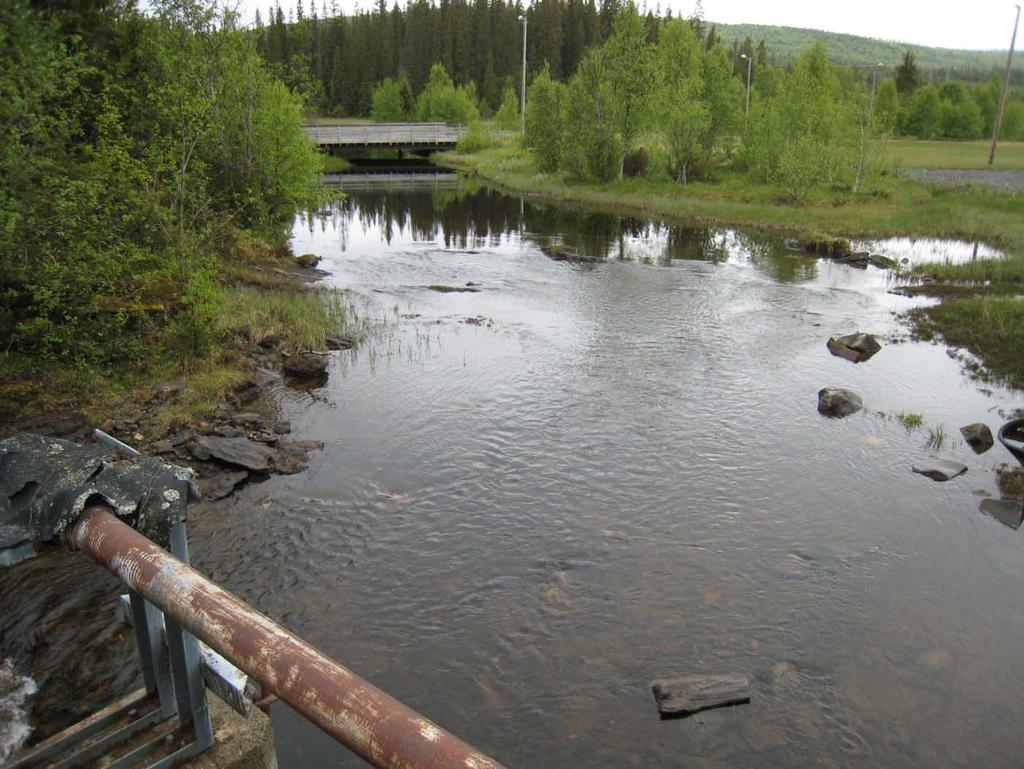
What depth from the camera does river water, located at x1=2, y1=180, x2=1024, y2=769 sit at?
824cm

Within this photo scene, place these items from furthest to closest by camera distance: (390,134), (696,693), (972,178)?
(390,134), (972,178), (696,693)

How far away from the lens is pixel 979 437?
15.4 meters

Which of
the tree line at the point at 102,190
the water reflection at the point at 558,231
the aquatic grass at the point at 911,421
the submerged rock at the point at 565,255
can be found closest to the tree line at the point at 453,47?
the water reflection at the point at 558,231

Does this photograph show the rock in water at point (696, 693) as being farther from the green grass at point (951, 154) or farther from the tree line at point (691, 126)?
the green grass at point (951, 154)

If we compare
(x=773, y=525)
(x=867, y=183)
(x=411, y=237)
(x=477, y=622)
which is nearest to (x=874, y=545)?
(x=773, y=525)

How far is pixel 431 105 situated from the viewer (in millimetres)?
106312

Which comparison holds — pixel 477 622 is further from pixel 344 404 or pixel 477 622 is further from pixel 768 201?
pixel 768 201

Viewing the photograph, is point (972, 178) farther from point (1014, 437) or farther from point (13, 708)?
point (13, 708)

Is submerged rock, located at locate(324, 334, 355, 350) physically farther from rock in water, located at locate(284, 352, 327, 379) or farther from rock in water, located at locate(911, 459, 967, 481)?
rock in water, located at locate(911, 459, 967, 481)

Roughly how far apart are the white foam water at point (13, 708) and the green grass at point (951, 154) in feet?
→ 168

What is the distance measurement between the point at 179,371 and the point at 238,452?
3.52m

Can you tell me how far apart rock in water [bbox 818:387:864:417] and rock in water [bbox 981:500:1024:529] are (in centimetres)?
400

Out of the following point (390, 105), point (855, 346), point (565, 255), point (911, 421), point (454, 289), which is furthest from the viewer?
point (390, 105)

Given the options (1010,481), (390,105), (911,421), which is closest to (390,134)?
(390,105)
